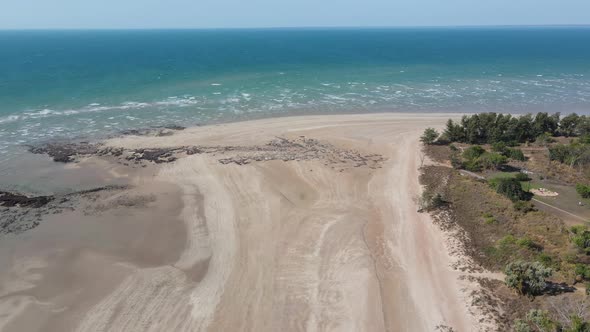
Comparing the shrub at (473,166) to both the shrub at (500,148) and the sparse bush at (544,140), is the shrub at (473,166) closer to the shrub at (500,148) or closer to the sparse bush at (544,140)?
the shrub at (500,148)

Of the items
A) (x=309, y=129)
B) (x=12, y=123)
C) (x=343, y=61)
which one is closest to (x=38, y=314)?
(x=309, y=129)

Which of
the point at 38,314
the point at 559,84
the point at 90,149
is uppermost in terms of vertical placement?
the point at 559,84

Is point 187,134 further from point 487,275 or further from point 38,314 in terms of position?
point 487,275

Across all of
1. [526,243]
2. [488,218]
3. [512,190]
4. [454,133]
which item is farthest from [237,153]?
[526,243]

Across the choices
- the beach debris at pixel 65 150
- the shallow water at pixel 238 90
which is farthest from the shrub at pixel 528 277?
the shallow water at pixel 238 90

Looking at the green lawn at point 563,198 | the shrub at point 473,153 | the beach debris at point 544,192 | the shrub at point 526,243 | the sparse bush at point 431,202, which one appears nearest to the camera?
the shrub at point 526,243

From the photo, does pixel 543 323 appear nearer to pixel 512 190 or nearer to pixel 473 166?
pixel 512 190

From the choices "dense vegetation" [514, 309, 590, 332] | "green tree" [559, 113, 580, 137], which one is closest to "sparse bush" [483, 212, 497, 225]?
"dense vegetation" [514, 309, 590, 332]
